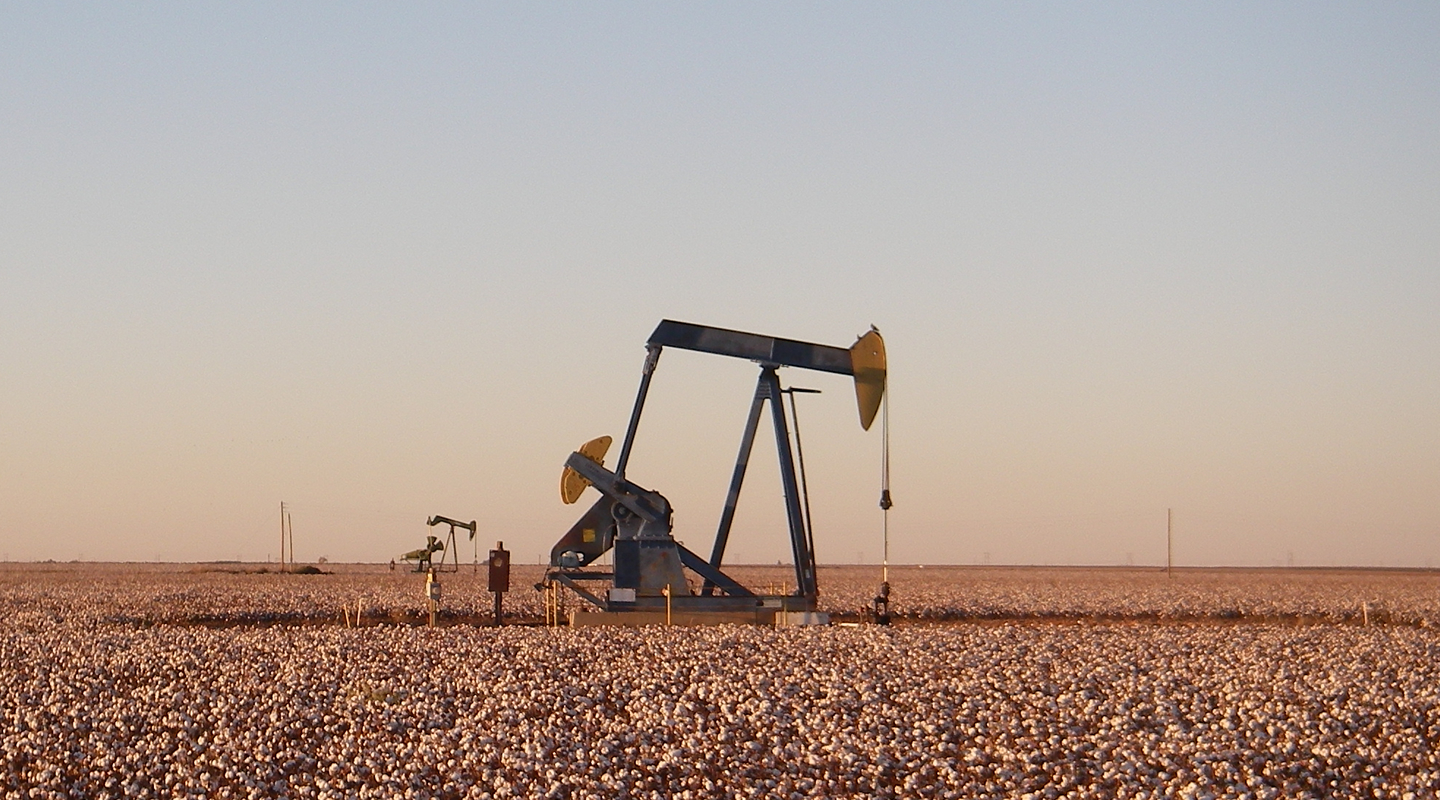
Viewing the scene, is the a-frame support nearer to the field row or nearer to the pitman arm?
the pitman arm

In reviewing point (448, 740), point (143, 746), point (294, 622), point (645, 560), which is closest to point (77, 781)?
point (143, 746)

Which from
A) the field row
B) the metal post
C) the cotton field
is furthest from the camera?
the field row

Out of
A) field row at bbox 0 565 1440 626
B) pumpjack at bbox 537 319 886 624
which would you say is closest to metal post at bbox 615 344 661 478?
pumpjack at bbox 537 319 886 624

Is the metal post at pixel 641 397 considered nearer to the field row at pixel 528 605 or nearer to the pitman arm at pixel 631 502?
the pitman arm at pixel 631 502

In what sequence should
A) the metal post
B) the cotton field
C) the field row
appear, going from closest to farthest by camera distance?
the cotton field < the metal post < the field row

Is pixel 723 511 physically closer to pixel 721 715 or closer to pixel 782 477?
pixel 782 477

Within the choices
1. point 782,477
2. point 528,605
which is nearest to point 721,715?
point 782,477

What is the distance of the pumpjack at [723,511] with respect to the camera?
31.8 m

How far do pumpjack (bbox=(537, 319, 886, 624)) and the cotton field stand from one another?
3.20 m

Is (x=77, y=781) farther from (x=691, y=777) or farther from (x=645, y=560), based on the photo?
(x=645, y=560)

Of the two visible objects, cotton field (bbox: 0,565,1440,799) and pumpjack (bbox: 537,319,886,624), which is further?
pumpjack (bbox: 537,319,886,624)

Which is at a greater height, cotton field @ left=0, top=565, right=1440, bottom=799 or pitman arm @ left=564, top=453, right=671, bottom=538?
pitman arm @ left=564, top=453, right=671, bottom=538

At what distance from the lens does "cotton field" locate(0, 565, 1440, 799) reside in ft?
60.6

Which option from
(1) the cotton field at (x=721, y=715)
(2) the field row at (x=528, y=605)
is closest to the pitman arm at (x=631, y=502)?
(1) the cotton field at (x=721, y=715)
